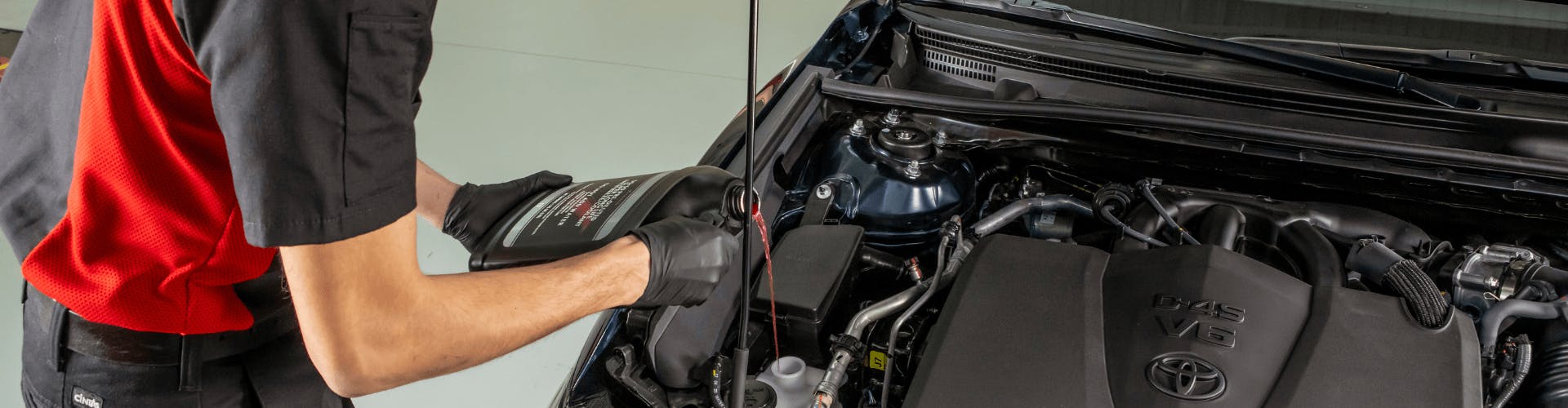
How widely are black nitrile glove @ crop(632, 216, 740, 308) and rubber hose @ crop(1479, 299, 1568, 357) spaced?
96 cm

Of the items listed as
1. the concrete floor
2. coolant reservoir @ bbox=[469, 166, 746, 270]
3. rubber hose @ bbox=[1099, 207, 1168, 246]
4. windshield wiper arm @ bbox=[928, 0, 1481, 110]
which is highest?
windshield wiper arm @ bbox=[928, 0, 1481, 110]

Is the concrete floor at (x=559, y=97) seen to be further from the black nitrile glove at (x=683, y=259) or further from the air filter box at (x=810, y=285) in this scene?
the black nitrile glove at (x=683, y=259)

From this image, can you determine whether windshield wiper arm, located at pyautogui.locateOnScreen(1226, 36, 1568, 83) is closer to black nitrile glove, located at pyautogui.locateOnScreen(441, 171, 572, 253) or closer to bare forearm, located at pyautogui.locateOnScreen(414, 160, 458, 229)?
black nitrile glove, located at pyautogui.locateOnScreen(441, 171, 572, 253)

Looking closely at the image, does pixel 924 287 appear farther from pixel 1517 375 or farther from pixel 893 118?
pixel 1517 375

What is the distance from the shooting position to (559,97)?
13.3ft

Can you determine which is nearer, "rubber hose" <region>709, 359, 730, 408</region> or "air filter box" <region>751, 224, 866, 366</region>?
"rubber hose" <region>709, 359, 730, 408</region>

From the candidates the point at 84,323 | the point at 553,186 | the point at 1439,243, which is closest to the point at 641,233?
the point at 553,186

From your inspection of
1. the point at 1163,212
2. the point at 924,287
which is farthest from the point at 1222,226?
the point at 924,287

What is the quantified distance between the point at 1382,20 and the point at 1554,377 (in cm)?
89

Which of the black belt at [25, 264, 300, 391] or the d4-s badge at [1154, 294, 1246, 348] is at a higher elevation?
the d4-s badge at [1154, 294, 1246, 348]

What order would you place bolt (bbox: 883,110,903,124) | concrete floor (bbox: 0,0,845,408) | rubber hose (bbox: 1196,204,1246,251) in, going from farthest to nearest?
concrete floor (bbox: 0,0,845,408), bolt (bbox: 883,110,903,124), rubber hose (bbox: 1196,204,1246,251)

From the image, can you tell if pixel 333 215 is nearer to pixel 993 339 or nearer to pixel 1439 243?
pixel 993 339

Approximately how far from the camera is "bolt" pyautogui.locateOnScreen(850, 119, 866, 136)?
1.88 m

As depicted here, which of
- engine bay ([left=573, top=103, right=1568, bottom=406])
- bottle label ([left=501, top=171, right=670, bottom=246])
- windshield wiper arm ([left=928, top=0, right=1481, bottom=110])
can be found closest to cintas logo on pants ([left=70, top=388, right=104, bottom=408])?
bottle label ([left=501, top=171, right=670, bottom=246])
